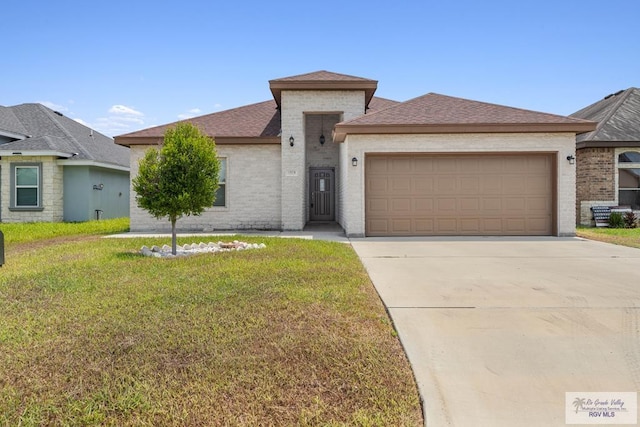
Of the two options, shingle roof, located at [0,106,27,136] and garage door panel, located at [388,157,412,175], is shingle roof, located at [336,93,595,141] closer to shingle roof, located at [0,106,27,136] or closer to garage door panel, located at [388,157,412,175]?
garage door panel, located at [388,157,412,175]

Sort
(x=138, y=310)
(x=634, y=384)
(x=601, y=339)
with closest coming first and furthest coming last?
1. (x=634, y=384)
2. (x=601, y=339)
3. (x=138, y=310)

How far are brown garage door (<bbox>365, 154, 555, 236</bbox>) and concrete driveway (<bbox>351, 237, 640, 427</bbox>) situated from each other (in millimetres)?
4320

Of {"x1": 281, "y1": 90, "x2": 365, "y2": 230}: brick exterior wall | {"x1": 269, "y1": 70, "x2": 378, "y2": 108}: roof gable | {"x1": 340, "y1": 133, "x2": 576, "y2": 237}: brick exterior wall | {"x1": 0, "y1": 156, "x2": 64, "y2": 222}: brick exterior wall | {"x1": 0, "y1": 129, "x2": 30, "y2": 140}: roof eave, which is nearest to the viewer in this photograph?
{"x1": 340, "y1": 133, "x2": 576, "y2": 237}: brick exterior wall

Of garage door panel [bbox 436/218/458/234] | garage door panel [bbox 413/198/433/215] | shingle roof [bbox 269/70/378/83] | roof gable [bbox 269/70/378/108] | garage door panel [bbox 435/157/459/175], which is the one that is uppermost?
shingle roof [bbox 269/70/378/83]

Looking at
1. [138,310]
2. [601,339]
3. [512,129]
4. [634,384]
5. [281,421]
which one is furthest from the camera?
[512,129]

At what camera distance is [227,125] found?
570 inches

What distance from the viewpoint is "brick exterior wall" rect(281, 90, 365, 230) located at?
44.5ft

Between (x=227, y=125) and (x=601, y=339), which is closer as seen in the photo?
(x=601, y=339)

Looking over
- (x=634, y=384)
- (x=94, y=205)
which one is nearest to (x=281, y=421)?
A: (x=634, y=384)

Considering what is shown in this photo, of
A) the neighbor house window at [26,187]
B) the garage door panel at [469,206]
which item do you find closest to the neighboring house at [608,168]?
the garage door panel at [469,206]

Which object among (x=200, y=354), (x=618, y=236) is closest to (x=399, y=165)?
(x=618, y=236)

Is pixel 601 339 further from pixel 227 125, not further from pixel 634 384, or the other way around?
pixel 227 125

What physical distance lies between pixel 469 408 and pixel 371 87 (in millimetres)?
11997

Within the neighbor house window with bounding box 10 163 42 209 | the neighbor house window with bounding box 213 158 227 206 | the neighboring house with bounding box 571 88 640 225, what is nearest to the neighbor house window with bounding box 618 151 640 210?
the neighboring house with bounding box 571 88 640 225
